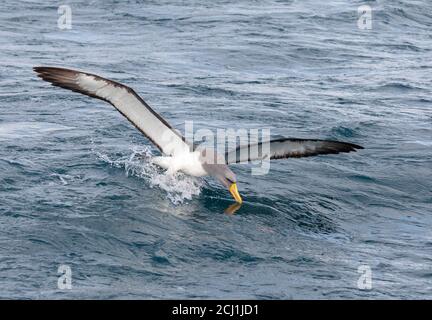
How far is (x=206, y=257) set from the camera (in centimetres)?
1127

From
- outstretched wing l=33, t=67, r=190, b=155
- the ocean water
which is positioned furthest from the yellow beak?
outstretched wing l=33, t=67, r=190, b=155

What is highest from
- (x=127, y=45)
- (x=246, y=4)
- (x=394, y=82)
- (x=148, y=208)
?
(x=246, y=4)

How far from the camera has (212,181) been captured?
14.2 metres

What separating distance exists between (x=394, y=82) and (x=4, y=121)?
8957 mm

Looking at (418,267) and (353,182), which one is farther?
(353,182)

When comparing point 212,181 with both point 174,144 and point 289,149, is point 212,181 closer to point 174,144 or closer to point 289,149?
point 174,144

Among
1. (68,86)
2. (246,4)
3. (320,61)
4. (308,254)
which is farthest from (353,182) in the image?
(246,4)

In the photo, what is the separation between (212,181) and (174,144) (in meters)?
1.10

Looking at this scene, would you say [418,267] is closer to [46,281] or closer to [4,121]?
[46,281]

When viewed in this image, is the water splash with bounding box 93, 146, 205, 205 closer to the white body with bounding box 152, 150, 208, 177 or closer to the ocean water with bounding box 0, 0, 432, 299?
the ocean water with bounding box 0, 0, 432, 299

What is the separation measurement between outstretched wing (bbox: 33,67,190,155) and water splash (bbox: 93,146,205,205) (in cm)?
40

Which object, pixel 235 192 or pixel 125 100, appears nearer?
pixel 235 192

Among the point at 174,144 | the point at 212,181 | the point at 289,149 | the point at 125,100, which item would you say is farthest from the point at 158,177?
the point at 289,149

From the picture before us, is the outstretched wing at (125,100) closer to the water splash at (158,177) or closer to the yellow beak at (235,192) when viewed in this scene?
the water splash at (158,177)
